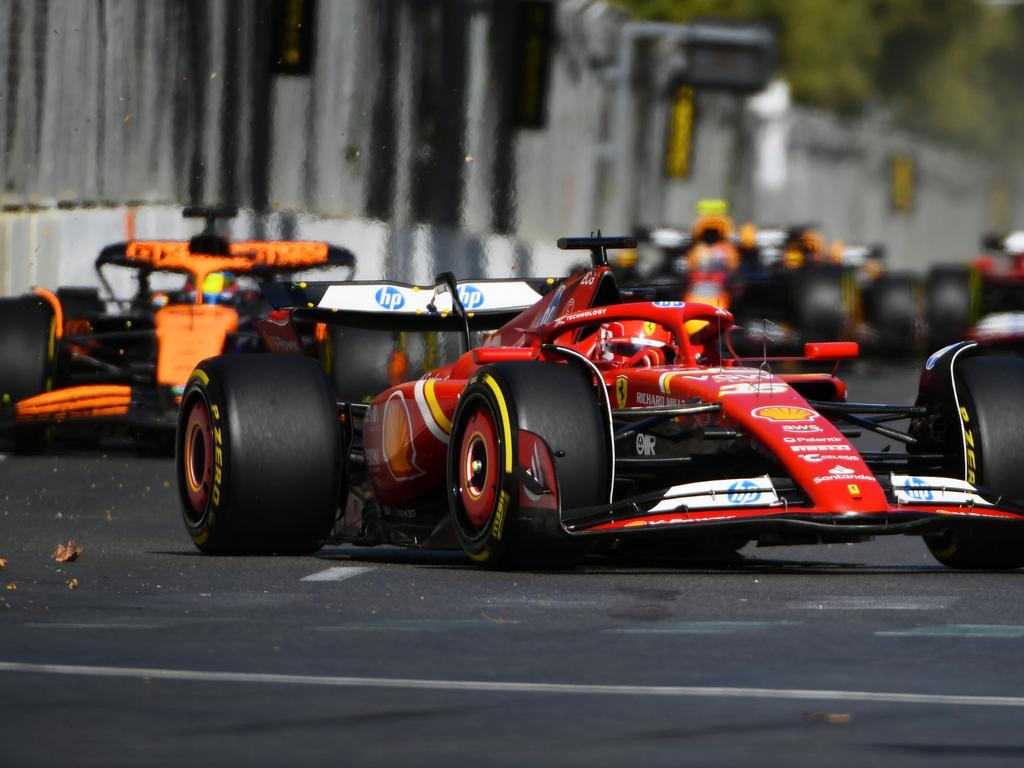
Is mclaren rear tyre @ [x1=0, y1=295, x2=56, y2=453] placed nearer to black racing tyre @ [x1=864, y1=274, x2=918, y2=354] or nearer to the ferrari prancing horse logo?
the ferrari prancing horse logo

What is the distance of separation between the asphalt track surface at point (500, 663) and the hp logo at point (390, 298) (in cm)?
149

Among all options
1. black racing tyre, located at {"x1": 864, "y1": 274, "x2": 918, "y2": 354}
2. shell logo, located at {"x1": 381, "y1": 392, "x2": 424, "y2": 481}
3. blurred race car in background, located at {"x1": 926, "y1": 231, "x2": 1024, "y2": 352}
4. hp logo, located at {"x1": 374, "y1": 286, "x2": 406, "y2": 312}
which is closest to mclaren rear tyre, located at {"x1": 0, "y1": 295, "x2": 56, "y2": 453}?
hp logo, located at {"x1": 374, "y1": 286, "x2": 406, "y2": 312}

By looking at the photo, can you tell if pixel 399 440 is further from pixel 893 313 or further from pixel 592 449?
pixel 893 313

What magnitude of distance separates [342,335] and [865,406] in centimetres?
345

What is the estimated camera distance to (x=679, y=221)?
6197cm

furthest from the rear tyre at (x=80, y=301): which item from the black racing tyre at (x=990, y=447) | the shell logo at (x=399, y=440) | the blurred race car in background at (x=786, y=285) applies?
the black racing tyre at (x=990, y=447)

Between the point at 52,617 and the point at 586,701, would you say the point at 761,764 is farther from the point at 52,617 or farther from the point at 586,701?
the point at 52,617

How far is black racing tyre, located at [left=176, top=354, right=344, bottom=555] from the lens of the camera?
417 inches

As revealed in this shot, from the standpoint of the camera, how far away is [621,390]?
10633mm

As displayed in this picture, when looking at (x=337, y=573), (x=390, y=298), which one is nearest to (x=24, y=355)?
(x=390, y=298)

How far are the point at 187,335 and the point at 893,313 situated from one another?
16.5 m

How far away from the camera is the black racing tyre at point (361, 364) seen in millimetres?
13266

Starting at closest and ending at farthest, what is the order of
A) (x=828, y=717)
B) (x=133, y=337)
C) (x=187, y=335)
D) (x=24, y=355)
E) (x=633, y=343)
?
(x=828, y=717), (x=633, y=343), (x=24, y=355), (x=187, y=335), (x=133, y=337)

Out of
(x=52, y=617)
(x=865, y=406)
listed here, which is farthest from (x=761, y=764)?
(x=865, y=406)
